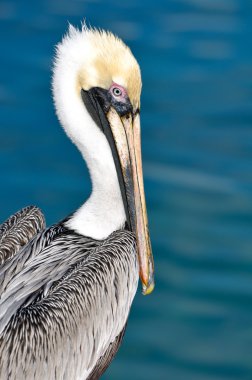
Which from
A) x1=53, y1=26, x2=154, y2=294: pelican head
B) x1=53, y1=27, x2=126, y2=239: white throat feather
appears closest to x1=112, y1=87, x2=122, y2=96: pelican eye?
x1=53, y1=26, x2=154, y2=294: pelican head

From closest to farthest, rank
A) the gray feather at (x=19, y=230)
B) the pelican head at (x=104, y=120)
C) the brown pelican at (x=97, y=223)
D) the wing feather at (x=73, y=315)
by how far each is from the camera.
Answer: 1. the wing feather at (x=73, y=315)
2. the brown pelican at (x=97, y=223)
3. the pelican head at (x=104, y=120)
4. the gray feather at (x=19, y=230)

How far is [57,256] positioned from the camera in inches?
264

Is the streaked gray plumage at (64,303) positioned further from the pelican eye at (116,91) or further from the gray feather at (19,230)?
the pelican eye at (116,91)

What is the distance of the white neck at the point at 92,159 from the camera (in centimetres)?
693

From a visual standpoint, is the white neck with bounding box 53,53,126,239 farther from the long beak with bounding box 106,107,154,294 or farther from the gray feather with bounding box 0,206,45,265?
the gray feather with bounding box 0,206,45,265

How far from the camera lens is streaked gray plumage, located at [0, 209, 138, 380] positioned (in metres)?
6.25

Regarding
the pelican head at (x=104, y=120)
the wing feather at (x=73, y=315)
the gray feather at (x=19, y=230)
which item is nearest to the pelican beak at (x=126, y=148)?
the pelican head at (x=104, y=120)

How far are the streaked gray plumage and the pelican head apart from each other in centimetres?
13

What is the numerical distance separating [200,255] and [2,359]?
8.76ft

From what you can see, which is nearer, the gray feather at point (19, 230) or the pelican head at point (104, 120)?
the pelican head at point (104, 120)

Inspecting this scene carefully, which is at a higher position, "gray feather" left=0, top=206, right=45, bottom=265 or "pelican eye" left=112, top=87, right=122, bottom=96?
"pelican eye" left=112, top=87, right=122, bottom=96

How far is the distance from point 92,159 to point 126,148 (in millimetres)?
204

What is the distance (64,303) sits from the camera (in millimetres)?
6465

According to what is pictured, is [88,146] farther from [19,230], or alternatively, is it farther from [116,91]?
[19,230]
